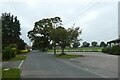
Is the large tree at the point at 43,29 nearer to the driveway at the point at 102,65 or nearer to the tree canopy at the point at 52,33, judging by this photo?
the tree canopy at the point at 52,33

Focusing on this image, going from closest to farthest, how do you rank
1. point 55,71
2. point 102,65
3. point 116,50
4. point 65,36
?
point 55,71, point 102,65, point 116,50, point 65,36

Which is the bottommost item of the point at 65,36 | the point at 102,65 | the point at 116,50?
the point at 102,65

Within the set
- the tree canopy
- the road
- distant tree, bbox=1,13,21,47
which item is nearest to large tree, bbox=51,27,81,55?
the tree canopy

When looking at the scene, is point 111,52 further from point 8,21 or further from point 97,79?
point 97,79

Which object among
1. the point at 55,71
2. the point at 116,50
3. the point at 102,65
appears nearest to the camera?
the point at 55,71

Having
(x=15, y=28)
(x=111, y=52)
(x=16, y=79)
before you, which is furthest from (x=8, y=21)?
(x=16, y=79)

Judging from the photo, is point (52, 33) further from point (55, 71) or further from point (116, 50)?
point (55, 71)

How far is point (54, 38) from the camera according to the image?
66.5m

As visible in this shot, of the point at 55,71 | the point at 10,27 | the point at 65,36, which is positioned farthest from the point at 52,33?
the point at 55,71

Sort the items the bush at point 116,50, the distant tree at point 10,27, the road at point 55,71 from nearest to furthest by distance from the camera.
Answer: the road at point 55,71, the bush at point 116,50, the distant tree at point 10,27

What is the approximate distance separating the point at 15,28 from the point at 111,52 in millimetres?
44517

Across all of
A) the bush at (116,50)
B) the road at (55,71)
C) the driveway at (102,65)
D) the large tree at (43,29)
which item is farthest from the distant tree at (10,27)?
the road at (55,71)

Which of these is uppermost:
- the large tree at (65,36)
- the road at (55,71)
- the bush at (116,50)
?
the large tree at (65,36)

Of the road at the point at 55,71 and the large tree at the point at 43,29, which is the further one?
the large tree at the point at 43,29
